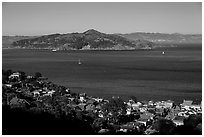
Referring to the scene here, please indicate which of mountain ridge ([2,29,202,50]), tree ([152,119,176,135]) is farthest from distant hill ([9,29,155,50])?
tree ([152,119,176,135])

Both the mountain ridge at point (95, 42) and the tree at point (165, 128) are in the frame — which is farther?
the mountain ridge at point (95, 42)

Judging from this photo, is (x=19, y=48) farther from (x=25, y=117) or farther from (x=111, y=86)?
(x=25, y=117)

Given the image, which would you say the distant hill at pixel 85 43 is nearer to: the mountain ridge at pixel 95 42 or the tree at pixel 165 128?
the mountain ridge at pixel 95 42

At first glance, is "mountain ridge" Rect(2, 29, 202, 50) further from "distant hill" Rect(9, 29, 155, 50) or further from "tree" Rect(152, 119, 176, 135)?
"tree" Rect(152, 119, 176, 135)

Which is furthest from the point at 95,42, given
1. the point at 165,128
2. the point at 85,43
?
the point at 165,128

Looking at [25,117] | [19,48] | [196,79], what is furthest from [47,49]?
[25,117]

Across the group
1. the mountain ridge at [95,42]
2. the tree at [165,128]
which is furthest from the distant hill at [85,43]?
the tree at [165,128]

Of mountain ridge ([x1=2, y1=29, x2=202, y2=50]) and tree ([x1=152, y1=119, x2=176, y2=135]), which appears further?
mountain ridge ([x1=2, y1=29, x2=202, y2=50])

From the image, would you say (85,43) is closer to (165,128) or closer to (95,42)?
(95,42)
